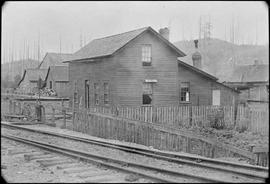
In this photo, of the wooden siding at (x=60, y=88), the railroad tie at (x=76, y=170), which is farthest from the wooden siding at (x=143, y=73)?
the railroad tie at (x=76, y=170)

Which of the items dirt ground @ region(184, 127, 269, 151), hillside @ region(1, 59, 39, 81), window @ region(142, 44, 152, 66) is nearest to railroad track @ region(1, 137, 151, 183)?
dirt ground @ region(184, 127, 269, 151)

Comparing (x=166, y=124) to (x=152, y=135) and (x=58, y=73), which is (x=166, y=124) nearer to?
(x=152, y=135)

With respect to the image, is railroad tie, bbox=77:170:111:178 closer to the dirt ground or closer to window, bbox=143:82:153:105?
the dirt ground

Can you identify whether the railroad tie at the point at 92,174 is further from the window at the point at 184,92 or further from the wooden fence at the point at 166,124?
the window at the point at 184,92

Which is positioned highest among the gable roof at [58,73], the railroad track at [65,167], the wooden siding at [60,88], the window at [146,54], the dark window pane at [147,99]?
the window at [146,54]

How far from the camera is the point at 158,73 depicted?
23.4 meters

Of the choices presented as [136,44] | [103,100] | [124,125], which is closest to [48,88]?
[103,100]

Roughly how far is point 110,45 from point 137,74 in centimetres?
277

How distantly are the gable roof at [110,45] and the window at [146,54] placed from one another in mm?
1008

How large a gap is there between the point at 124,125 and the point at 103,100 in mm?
7916

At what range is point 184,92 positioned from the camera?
25.9m

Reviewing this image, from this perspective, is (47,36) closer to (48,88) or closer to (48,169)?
(48,169)

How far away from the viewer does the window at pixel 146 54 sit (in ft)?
74.3

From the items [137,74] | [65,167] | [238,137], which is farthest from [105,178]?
[137,74]
